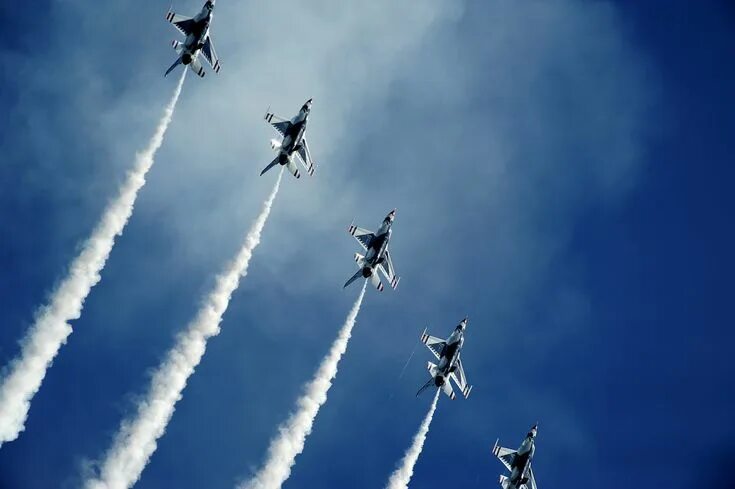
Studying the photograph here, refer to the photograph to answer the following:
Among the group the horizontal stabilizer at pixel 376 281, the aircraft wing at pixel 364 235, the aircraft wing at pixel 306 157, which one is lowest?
the horizontal stabilizer at pixel 376 281

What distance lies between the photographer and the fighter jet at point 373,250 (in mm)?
104812

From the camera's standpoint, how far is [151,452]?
94688mm

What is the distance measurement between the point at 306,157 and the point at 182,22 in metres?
23.8

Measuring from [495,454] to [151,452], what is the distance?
1946 inches

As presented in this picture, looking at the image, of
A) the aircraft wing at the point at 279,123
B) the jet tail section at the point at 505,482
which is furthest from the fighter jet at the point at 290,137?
the jet tail section at the point at 505,482

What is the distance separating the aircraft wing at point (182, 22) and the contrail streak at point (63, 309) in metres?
6.64

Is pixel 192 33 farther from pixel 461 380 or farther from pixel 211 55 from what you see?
pixel 461 380

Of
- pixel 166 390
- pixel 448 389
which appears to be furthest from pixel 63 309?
pixel 448 389

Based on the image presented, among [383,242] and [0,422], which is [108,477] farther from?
[383,242]

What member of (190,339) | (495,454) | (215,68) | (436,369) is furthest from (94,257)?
(495,454)

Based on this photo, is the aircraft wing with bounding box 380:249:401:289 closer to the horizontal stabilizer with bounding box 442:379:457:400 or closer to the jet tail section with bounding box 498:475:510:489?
the horizontal stabilizer with bounding box 442:379:457:400

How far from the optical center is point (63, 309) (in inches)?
3708

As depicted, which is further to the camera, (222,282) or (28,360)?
(222,282)

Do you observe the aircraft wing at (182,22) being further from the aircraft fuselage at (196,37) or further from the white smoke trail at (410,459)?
the white smoke trail at (410,459)
